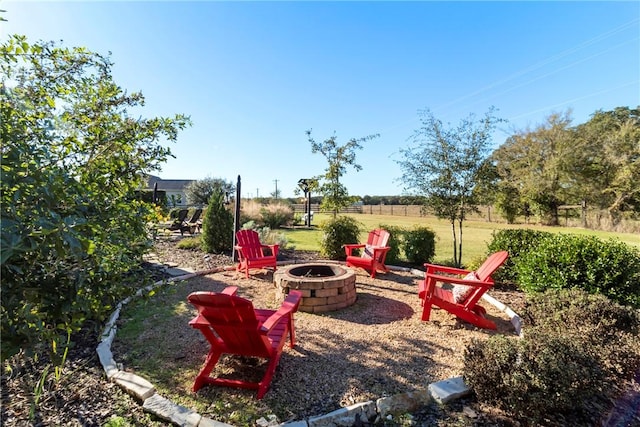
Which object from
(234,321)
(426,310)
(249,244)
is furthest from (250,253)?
(234,321)

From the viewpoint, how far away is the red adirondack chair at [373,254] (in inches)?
237

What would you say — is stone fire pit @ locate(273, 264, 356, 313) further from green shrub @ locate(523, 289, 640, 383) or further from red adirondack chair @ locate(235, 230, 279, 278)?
green shrub @ locate(523, 289, 640, 383)

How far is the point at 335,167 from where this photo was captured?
372 inches

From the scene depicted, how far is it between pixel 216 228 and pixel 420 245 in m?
5.50

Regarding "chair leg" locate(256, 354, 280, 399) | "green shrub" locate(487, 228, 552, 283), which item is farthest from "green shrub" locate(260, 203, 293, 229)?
"chair leg" locate(256, 354, 280, 399)

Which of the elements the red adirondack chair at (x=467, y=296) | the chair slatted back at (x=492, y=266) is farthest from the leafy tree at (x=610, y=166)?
the red adirondack chair at (x=467, y=296)

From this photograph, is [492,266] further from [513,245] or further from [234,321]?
[234,321]

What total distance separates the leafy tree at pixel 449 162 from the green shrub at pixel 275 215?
31.2 feet

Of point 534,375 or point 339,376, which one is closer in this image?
point 534,375

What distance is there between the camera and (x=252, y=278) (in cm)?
599

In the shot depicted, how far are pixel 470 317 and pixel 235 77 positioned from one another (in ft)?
23.2

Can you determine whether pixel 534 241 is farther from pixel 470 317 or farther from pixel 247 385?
pixel 247 385

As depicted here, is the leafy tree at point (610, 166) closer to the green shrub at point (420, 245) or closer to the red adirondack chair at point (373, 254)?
the green shrub at point (420, 245)

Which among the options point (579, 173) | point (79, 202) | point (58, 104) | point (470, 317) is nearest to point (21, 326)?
point (79, 202)
